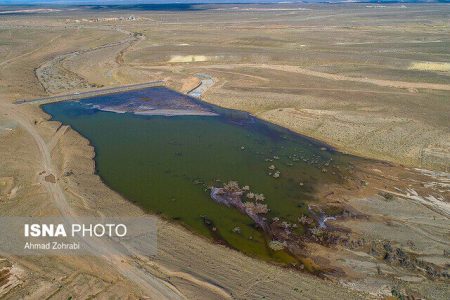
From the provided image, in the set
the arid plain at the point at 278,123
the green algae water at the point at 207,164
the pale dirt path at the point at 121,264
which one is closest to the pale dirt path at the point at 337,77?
the arid plain at the point at 278,123

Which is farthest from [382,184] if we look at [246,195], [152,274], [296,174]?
[152,274]

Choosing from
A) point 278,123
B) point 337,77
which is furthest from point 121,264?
point 337,77

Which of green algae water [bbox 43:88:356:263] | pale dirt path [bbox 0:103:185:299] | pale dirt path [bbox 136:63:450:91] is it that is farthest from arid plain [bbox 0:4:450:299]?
green algae water [bbox 43:88:356:263]

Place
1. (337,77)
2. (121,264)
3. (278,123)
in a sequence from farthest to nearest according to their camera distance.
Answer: (337,77)
(278,123)
(121,264)

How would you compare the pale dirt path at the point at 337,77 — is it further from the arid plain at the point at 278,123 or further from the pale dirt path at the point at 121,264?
the pale dirt path at the point at 121,264

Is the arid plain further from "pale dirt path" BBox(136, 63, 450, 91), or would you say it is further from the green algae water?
the green algae water

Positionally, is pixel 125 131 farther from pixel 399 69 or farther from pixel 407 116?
pixel 399 69

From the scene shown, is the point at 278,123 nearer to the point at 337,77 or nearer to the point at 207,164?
the point at 207,164
